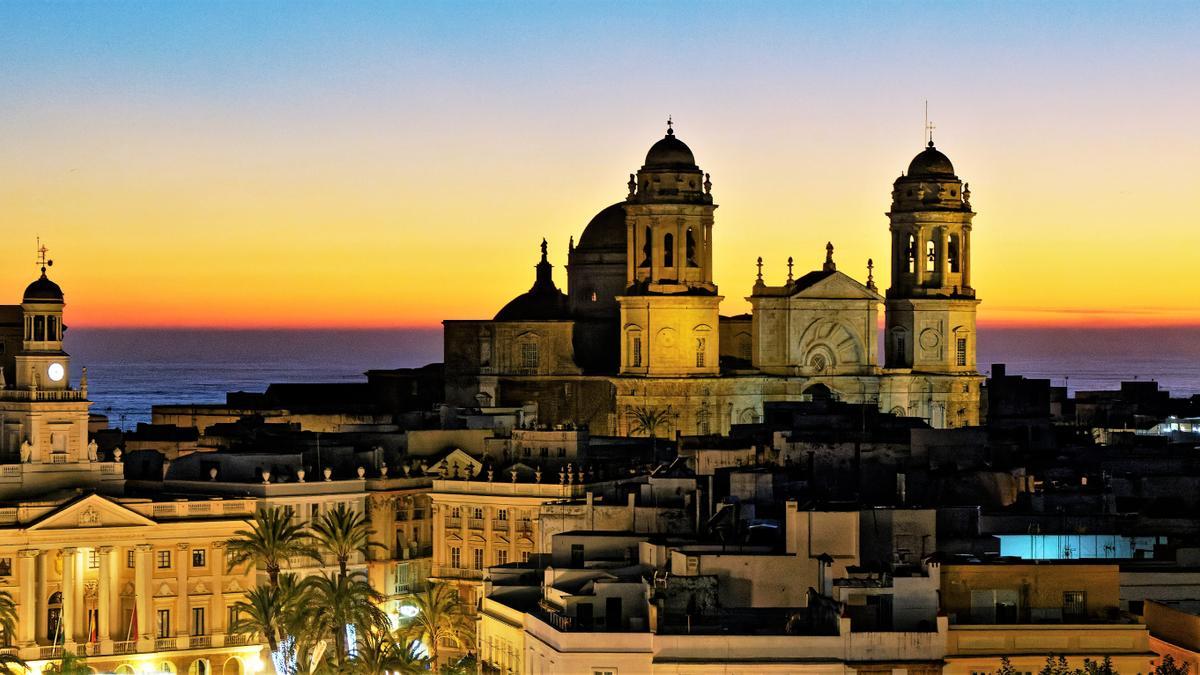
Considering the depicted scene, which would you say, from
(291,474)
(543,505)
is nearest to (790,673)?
(543,505)

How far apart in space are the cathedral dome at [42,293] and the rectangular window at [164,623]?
33.2 ft

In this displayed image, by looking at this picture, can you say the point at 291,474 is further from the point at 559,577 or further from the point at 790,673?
the point at 790,673

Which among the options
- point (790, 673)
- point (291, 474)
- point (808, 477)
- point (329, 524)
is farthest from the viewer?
point (291, 474)

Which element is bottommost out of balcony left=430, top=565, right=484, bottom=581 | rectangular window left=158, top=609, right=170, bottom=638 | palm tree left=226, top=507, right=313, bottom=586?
rectangular window left=158, top=609, right=170, bottom=638

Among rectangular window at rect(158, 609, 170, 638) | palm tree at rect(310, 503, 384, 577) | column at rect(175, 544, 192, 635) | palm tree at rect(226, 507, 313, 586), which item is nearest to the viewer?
palm tree at rect(226, 507, 313, 586)

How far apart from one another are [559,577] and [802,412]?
143 feet

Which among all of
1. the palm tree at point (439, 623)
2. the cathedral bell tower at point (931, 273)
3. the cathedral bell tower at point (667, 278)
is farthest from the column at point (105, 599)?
the cathedral bell tower at point (931, 273)

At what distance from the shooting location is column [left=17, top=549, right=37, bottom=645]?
292 ft

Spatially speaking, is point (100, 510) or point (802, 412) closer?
point (100, 510)

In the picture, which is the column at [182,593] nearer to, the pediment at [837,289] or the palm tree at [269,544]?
the palm tree at [269,544]

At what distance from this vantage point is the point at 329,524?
313 feet

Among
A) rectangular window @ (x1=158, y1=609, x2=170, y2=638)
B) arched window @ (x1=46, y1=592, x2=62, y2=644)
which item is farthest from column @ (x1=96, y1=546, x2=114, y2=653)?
rectangular window @ (x1=158, y1=609, x2=170, y2=638)

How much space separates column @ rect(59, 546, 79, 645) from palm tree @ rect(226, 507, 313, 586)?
444cm

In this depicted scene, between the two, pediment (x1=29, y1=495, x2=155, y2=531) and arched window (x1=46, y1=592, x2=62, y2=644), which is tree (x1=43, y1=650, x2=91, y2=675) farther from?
pediment (x1=29, y1=495, x2=155, y2=531)
